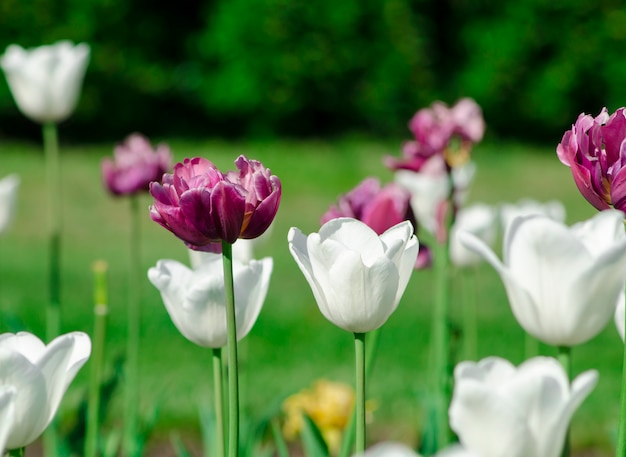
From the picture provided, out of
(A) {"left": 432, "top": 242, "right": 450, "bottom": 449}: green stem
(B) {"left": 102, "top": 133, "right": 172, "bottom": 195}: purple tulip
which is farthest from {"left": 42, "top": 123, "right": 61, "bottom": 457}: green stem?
(A) {"left": 432, "top": 242, "right": 450, "bottom": 449}: green stem

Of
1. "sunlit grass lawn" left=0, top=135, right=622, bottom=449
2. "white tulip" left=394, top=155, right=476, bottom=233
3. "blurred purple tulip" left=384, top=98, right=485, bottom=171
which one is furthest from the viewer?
"sunlit grass lawn" left=0, top=135, right=622, bottom=449

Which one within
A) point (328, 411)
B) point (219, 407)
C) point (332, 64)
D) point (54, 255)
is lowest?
point (328, 411)

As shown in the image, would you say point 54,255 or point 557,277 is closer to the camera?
point 557,277

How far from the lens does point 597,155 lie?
1025mm

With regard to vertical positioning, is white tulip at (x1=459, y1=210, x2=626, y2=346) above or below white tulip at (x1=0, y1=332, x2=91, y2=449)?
above

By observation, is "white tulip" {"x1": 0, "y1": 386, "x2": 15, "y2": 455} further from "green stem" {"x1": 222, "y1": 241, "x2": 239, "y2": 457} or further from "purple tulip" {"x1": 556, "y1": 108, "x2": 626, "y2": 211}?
"purple tulip" {"x1": 556, "y1": 108, "x2": 626, "y2": 211}

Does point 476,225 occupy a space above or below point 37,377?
above

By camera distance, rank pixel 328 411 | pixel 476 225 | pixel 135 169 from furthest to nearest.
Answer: pixel 328 411, pixel 476 225, pixel 135 169

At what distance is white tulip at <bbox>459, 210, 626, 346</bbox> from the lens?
38.7 inches

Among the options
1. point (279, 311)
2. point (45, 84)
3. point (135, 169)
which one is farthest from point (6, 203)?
point (279, 311)

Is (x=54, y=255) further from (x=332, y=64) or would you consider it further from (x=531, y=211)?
(x=332, y=64)

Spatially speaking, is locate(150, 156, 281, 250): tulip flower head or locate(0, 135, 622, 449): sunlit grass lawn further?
locate(0, 135, 622, 449): sunlit grass lawn

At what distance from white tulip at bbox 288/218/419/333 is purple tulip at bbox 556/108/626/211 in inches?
7.2

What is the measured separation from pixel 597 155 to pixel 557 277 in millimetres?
133
